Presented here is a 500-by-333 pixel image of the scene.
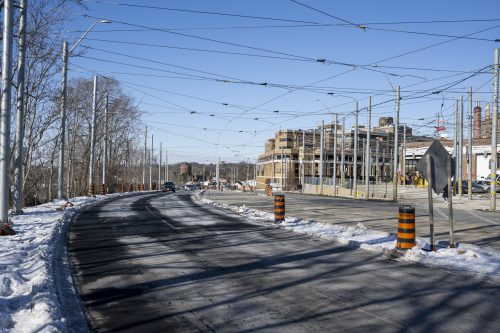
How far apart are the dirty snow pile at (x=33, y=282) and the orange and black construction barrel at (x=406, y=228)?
790cm

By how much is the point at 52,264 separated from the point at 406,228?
8286 mm

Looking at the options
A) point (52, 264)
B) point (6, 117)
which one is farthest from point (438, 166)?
point (6, 117)

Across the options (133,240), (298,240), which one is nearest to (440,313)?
(298,240)

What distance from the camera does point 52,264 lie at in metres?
9.77

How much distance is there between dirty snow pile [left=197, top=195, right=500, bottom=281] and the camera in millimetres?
10555

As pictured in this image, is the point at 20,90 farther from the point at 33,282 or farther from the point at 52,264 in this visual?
the point at 33,282

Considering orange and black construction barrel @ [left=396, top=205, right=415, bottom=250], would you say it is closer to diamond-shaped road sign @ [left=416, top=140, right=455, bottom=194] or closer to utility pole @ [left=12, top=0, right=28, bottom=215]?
diamond-shaped road sign @ [left=416, top=140, right=455, bottom=194]

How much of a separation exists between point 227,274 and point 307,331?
355 cm

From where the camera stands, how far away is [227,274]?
9414 millimetres

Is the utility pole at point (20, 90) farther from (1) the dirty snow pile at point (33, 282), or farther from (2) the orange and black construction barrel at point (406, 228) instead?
(2) the orange and black construction barrel at point (406, 228)

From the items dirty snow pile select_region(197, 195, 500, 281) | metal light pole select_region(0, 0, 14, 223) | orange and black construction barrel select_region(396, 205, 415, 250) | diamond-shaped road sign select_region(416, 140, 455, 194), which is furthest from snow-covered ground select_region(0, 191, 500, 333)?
diamond-shaped road sign select_region(416, 140, 455, 194)

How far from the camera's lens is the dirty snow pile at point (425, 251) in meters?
10.6

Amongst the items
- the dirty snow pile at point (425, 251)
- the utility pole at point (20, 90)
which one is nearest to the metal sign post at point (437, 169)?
the dirty snow pile at point (425, 251)

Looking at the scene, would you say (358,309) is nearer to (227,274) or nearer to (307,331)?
(307,331)
